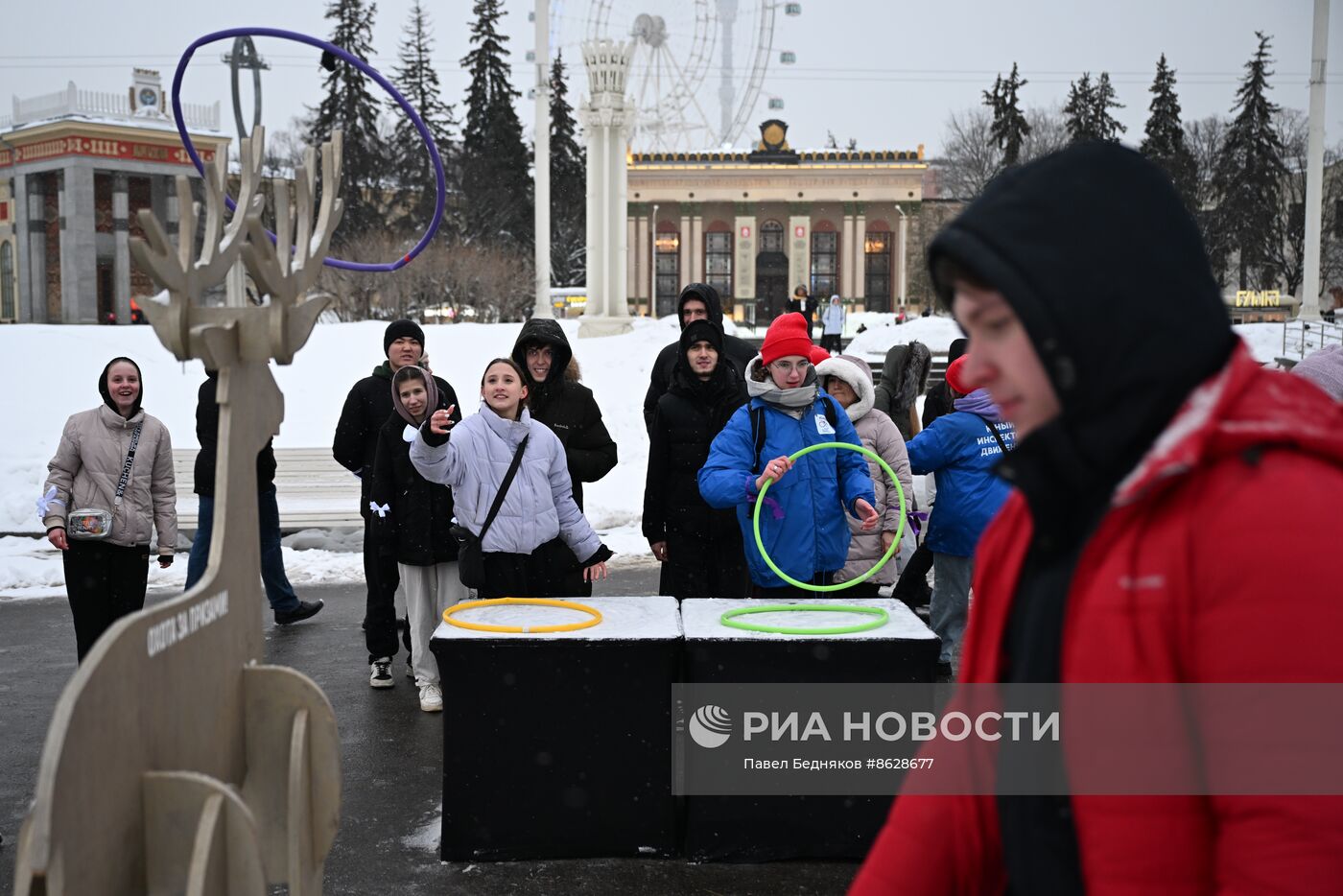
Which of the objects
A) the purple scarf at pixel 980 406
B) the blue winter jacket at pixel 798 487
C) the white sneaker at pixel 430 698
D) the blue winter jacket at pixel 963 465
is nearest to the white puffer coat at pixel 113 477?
the white sneaker at pixel 430 698

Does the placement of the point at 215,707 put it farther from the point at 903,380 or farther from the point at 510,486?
the point at 903,380

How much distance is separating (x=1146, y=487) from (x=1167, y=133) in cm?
7251

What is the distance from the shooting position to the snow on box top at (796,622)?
484cm

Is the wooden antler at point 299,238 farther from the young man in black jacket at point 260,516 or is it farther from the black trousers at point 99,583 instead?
the black trousers at point 99,583

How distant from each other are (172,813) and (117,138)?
49.7 m

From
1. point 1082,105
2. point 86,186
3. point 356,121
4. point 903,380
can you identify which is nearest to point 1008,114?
point 1082,105

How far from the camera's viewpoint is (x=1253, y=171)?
65250 millimetres

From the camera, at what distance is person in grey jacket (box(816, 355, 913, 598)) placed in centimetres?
750

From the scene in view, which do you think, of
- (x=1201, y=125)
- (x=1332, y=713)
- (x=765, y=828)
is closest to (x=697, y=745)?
(x=765, y=828)

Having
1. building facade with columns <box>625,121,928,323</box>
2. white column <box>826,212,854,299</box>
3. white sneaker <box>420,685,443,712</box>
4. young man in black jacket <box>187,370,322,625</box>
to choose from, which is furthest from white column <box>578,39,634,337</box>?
white column <box>826,212,854,299</box>

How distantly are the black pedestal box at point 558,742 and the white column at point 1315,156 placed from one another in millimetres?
34770

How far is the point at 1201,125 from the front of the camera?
74.2m

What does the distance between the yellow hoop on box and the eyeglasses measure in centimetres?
165

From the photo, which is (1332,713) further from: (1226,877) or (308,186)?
(308,186)
